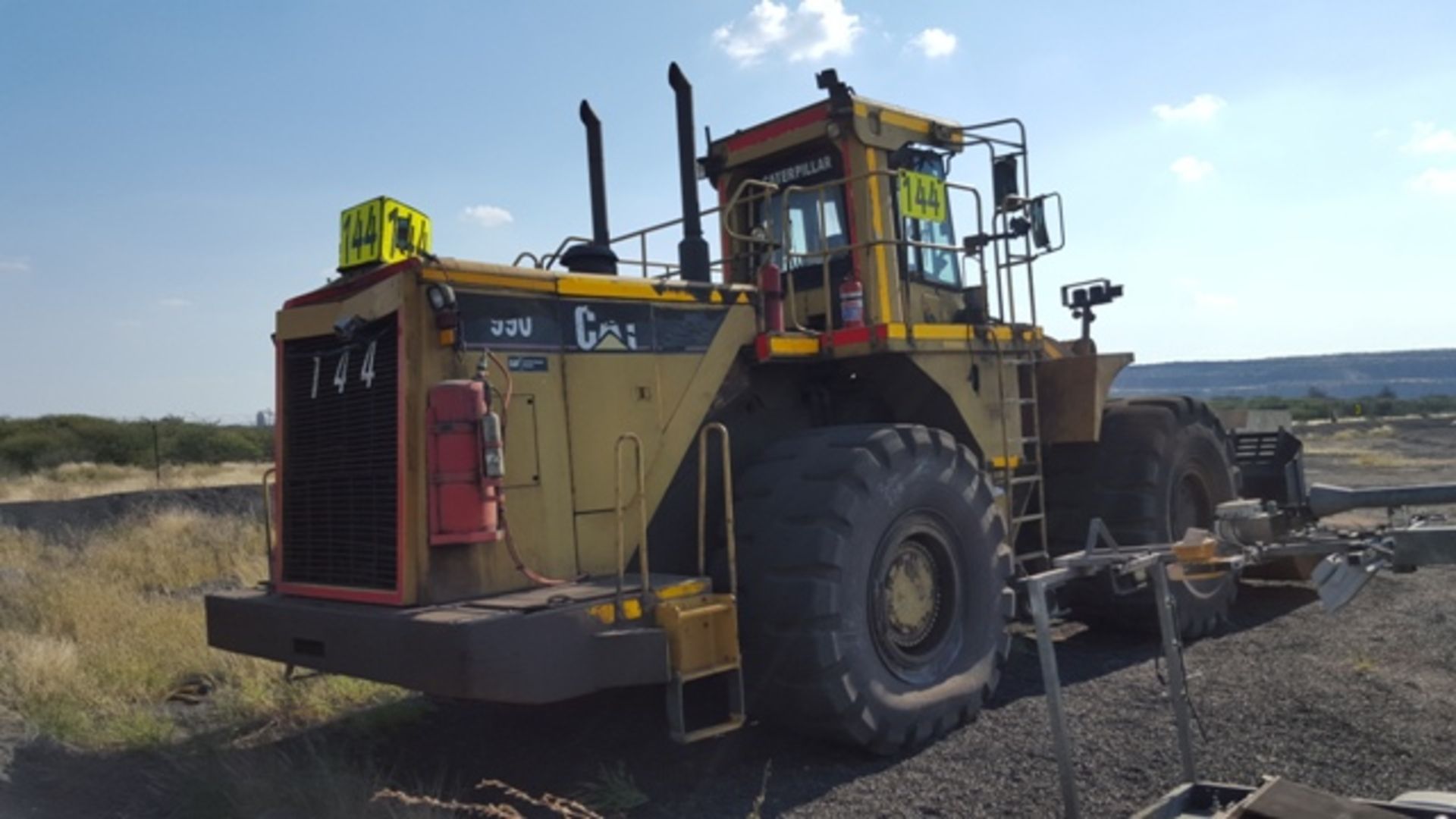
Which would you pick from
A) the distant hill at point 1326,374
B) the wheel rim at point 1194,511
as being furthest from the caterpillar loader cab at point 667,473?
the distant hill at point 1326,374

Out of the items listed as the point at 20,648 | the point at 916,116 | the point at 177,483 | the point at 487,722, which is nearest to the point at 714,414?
the point at 487,722

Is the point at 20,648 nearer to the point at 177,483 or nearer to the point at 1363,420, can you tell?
the point at 177,483

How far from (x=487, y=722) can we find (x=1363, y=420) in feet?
184

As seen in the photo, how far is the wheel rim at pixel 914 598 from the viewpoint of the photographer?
5902 millimetres

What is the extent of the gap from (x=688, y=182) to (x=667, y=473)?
1667mm

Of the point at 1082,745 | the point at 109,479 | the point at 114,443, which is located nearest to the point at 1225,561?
the point at 1082,745

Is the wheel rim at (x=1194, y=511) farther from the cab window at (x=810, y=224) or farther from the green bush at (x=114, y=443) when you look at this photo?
the green bush at (x=114, y=443)

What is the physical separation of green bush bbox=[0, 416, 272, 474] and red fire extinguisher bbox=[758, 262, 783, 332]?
37450mm

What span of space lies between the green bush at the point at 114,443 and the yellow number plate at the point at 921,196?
3713 cm

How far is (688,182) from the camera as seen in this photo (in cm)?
645

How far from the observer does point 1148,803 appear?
4898mm

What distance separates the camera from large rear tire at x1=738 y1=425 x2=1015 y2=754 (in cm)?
539

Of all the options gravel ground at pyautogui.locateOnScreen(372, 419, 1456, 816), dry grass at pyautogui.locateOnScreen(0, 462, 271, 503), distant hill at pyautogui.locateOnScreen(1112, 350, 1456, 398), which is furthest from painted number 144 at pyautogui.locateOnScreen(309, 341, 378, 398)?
distant hill at pyautogui.locateOnScreen(1112, 350, 1456, 398)

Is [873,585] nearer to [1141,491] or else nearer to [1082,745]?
[1082,745]
